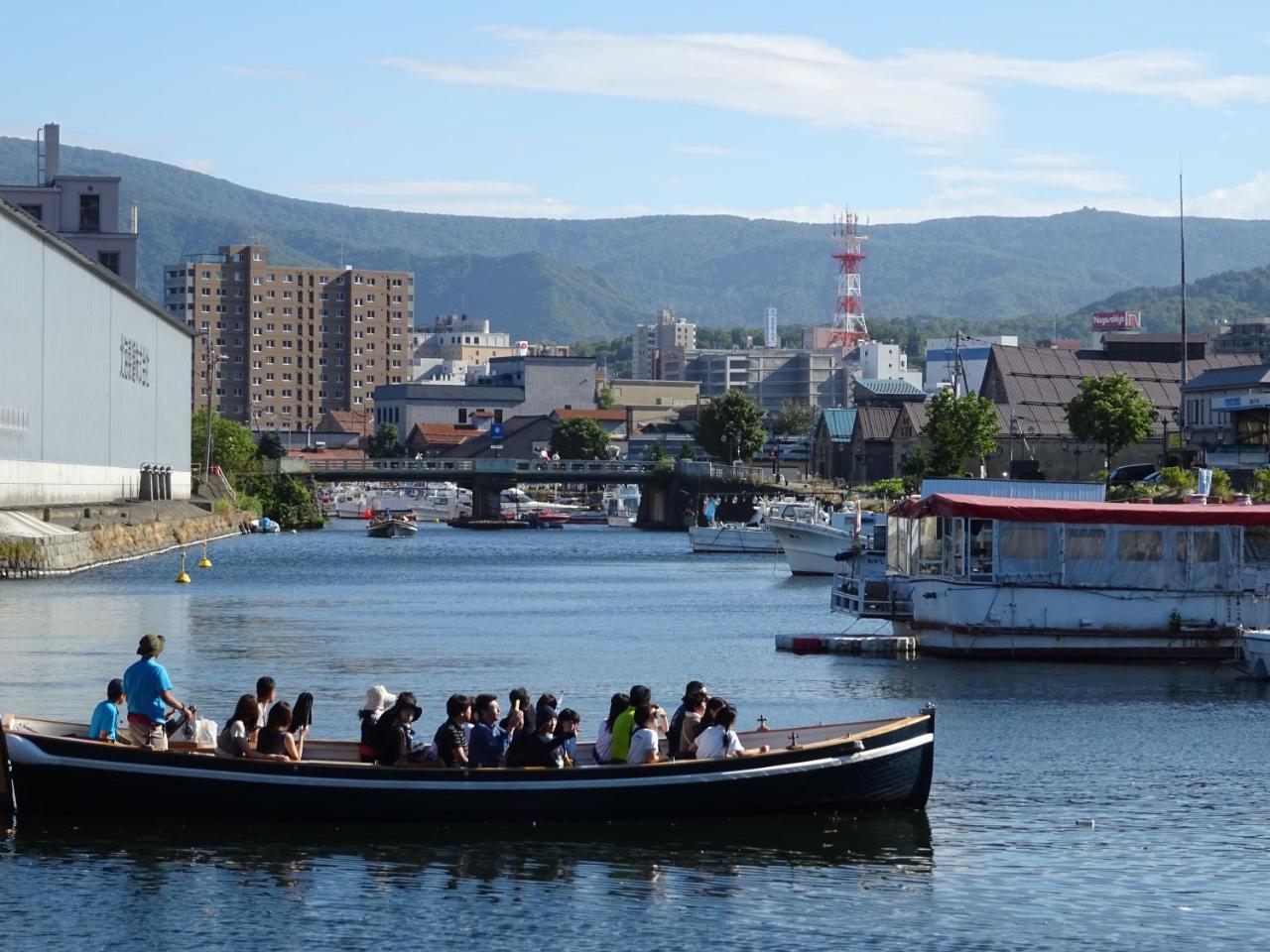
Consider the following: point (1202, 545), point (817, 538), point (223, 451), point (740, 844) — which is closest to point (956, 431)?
point (817, 538)

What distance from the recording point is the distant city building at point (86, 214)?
17662 cm

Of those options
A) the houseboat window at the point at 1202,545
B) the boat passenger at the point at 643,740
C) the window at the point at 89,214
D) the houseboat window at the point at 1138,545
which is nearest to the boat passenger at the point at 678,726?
the boat passenger at the point at 643,740

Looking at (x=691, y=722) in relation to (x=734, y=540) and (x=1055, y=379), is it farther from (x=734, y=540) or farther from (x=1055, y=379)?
(x=1055, y=379)

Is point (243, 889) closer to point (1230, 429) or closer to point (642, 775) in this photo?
point (642, 775)

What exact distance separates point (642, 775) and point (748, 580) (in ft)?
266

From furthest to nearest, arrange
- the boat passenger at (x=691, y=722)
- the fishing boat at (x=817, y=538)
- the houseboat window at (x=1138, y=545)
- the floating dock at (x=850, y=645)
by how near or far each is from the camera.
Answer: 1. the fishing boat at (x=817, y=538)
2. the floating dock at (x=850, y=645)
3. the houseboat window at (x=1138, y=545)
4. the boat passenger at (x=691, y=722)

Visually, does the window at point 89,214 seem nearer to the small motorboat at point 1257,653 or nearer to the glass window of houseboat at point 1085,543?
the glass window of houseboat at point 1085,543

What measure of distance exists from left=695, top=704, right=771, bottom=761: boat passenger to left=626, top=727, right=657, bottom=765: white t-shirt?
83 cm

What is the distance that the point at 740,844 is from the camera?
3184cm

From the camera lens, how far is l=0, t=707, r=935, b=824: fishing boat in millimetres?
31328

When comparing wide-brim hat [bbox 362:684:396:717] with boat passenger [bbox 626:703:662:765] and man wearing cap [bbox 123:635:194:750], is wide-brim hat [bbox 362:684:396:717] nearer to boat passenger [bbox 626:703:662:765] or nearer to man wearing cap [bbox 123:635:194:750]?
man wearing cap [bbox 123:635:194:750]

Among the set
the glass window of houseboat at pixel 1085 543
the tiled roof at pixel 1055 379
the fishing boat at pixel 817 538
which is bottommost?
the fishing boat at pixel 817 538

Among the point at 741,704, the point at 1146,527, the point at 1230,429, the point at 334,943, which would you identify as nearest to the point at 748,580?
the point at 1230,429

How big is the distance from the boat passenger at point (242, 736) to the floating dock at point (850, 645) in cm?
3146
